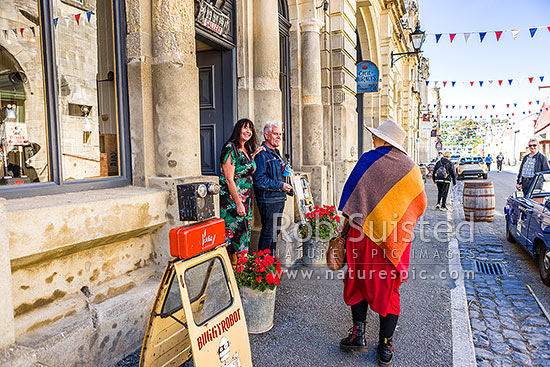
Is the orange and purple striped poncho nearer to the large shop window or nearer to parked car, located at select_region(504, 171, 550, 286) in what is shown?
the large shop window

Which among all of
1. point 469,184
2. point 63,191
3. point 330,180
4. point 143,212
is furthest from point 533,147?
point 63,191

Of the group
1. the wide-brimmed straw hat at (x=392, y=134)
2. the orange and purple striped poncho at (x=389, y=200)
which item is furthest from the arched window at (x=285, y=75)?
the orange and purple striped poncho at (x=389, y=200)

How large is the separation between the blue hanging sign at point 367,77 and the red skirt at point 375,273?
850 centimetres

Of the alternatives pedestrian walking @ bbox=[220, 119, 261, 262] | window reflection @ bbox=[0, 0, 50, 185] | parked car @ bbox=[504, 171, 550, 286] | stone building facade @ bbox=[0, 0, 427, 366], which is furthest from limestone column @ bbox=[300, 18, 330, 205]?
window reflection @ bbox=[0, 0, 50, 185]

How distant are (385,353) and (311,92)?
17.8 feet

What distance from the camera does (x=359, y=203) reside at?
127 inches

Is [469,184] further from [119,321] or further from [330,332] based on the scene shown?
[119,321]

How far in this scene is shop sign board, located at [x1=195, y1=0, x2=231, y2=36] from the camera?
4805mm

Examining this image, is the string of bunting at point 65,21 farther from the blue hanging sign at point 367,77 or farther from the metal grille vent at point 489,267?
the blue hanging sign at point 367,77

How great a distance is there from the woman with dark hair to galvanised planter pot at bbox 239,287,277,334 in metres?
1.02

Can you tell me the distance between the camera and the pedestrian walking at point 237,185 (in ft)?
14.3

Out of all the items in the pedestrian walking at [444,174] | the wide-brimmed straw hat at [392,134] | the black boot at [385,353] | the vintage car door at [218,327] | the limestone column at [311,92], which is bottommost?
the black boot at [385,353]

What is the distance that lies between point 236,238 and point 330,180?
14.6 feet

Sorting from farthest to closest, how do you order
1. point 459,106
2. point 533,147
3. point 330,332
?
point 459,106 < point 533,147 < point 330,332
